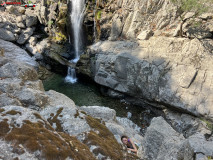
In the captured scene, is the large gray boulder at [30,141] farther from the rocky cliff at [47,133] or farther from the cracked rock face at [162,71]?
the cracked rock face at [162,71]

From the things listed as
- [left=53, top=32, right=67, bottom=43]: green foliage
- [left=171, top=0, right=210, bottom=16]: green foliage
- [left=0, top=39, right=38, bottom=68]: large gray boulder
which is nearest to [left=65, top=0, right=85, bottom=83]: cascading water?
[left=53, top=32, right=67, bottom=43]: green foliage

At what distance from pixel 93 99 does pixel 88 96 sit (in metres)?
1.15

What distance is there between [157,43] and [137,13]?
7281 mm

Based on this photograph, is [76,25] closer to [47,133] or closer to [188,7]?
[188,7]

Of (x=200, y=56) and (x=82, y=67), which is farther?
(x=82, y=67)

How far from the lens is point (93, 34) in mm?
30766

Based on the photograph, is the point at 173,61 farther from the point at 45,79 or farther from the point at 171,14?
the point at 45,79

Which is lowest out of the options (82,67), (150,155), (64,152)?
(82,67)

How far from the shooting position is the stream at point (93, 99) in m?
20.8

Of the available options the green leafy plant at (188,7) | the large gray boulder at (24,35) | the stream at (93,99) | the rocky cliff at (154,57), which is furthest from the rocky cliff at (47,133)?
the large gray boulder at (24,35)

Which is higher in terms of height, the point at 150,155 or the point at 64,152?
the point at 64,152

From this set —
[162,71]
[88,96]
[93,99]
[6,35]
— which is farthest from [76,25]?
[162,71]

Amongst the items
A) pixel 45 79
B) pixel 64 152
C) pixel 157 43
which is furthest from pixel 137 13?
pixel 64 152

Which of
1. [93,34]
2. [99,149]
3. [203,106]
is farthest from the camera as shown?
[93,34]
